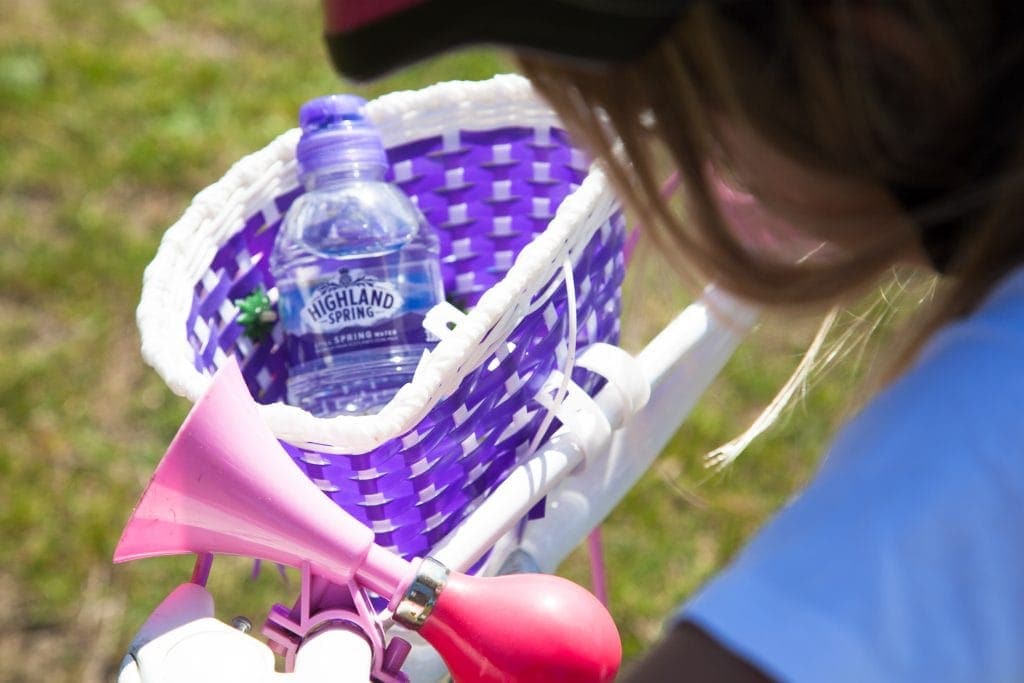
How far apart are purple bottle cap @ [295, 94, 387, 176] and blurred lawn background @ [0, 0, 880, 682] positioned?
23 centimetres

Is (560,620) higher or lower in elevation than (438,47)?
lower

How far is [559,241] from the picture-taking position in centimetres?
77

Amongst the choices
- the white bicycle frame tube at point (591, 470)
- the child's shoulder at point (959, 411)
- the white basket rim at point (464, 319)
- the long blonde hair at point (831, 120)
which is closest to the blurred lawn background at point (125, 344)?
the white bicycle frame tube at point (591, 470)

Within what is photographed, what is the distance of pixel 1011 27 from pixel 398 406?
1.21ft

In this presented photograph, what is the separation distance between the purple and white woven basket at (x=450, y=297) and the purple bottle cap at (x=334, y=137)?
1.8 inches

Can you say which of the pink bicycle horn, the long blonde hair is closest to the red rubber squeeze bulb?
the pink bicycle horn

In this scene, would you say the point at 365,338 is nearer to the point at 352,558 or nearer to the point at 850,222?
the point at 352,558

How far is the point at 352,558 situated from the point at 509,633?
10cm

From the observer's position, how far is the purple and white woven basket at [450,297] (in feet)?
2.42

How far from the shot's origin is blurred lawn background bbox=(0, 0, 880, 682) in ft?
5.09

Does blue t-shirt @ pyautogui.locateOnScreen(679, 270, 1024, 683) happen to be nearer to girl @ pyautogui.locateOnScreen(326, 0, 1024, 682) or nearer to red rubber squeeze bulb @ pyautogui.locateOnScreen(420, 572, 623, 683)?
girl @ pyautogui.locateOnScreen(326, 0, 1024, 682)

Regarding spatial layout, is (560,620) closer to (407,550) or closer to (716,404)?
(407,550)

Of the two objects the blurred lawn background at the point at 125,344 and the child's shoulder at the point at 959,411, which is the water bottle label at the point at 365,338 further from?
the child's shoulder at the point at 959,411

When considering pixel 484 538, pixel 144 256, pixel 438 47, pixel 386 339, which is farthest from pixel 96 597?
pixel 438 47
